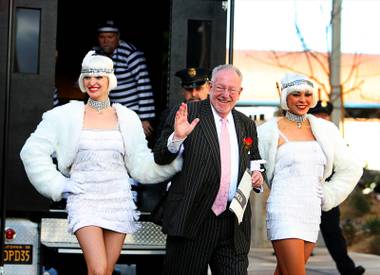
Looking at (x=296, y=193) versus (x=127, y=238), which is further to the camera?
(x=127, y=238)

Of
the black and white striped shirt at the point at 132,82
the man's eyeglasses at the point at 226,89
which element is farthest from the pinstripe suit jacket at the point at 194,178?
the black and white striped shirt at the point at 132,82

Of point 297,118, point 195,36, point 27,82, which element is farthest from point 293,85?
point 27,82

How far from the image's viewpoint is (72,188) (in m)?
6.27

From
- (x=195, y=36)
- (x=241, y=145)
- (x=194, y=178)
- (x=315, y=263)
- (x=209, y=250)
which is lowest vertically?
(x=315, y=263)

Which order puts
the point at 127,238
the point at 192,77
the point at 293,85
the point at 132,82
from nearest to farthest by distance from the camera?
the point at 293,85 < the point at 127,238 < the point at 192,77 < the point at 132,82

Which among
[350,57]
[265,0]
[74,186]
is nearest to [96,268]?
[74,186]

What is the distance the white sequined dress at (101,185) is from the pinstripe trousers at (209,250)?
37cm

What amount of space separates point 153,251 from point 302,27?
8.03 m

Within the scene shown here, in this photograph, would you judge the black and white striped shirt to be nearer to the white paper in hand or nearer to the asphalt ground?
the asphalt ground

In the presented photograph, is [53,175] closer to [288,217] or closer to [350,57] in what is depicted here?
[288,217]

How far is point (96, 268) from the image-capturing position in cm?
607

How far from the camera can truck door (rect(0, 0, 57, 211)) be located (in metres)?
7.49

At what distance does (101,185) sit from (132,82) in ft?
9.73

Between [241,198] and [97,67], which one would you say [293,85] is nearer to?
[241,198]
